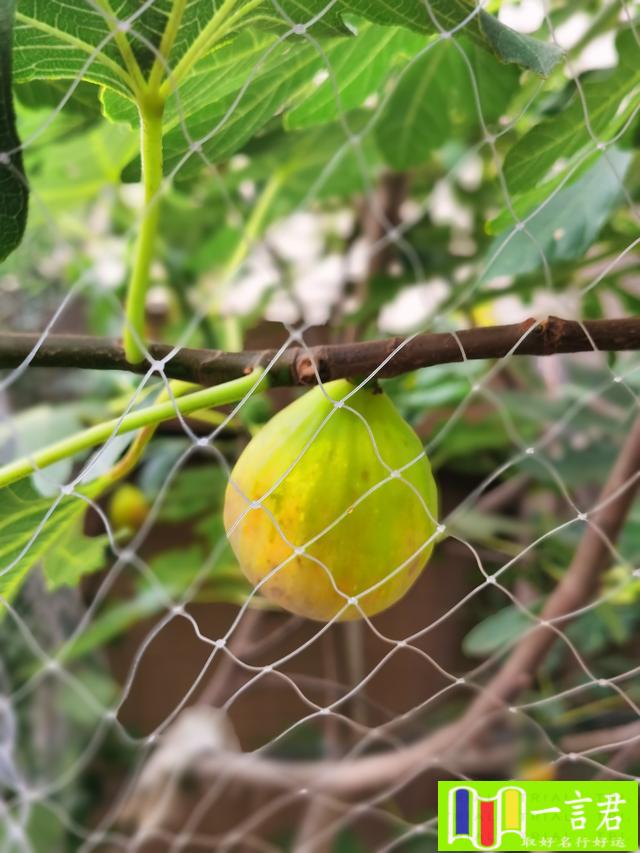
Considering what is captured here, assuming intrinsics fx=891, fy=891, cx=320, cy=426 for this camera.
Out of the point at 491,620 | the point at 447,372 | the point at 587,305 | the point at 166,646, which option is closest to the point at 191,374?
the point at 587,305

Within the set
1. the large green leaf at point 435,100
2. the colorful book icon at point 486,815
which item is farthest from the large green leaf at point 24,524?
the large green leaf at point 435,100

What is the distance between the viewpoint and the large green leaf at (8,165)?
0.28 metres

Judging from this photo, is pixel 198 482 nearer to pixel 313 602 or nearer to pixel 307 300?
pixel 307 300

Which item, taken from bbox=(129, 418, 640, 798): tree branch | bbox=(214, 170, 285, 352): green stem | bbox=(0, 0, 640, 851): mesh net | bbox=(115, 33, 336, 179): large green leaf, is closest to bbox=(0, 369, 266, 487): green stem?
bbox=(0, 0, 640, 851): mesh net

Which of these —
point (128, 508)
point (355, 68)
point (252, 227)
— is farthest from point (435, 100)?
point (128, 508)

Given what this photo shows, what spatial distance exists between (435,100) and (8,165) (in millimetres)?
366

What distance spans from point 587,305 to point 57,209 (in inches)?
25.0

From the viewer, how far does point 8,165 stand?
32cm

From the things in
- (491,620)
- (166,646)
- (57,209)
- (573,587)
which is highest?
(57,209)

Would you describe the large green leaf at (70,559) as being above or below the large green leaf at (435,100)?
below

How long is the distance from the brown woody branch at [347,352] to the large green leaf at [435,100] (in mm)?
273

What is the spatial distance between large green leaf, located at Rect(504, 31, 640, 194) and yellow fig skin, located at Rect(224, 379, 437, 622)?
0.13 m

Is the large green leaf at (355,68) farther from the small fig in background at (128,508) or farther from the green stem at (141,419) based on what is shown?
the small fig in background at (128,508)

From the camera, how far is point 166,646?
1364 millimetres
